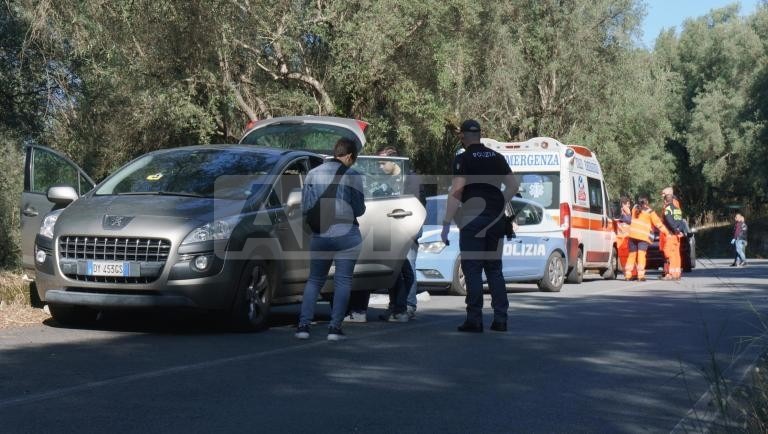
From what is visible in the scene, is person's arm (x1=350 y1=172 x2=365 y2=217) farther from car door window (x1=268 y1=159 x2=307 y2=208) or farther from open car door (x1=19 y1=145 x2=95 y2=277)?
open car door (x1=19 y1=145 x2=95 y2=277)

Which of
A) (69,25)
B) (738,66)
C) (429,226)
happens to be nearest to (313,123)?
(429,226)

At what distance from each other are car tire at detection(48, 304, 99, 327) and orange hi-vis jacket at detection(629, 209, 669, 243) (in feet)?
48.4

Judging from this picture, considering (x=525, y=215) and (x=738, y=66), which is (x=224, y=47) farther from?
(x=738, y=66)

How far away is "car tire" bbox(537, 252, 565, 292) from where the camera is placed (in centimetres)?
1848

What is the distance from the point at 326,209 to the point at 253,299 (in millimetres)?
1265

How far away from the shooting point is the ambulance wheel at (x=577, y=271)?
2203 centimetres

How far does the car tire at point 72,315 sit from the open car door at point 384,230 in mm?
2735

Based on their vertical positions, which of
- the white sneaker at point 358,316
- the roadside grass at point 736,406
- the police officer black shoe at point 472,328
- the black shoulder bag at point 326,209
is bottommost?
the roadside grass at point 736,406

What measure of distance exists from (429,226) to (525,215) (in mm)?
2000

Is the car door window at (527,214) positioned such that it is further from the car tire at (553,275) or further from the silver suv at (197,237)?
the silver suv at (197,237)

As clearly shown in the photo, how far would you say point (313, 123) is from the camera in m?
15.6

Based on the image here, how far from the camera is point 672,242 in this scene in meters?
23.6

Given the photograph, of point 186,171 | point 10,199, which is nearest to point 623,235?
point 10,199

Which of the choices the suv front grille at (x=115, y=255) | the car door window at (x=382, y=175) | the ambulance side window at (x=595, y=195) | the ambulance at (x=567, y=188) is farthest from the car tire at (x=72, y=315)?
the ambulance side window at (x=595, y=195)
